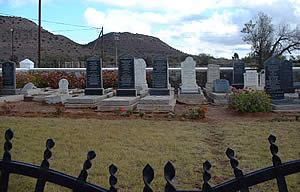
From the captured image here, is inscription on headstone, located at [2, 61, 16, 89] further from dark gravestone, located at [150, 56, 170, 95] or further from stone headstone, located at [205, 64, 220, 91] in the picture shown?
stone headstone, located at [205, 64, 220, 91]

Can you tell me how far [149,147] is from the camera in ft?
19.7

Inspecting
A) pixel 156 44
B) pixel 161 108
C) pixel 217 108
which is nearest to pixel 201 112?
pixel 161 108

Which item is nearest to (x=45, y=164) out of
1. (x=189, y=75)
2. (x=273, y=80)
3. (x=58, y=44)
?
(x=273, y=80)

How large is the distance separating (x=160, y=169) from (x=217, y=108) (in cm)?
873

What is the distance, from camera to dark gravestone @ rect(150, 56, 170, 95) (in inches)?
545

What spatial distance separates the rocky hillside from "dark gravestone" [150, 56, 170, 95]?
4362 cm

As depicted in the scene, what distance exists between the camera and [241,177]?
159cm

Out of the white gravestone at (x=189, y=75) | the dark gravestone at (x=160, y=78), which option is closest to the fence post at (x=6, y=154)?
the dark gravestone at (x=160, y=78)

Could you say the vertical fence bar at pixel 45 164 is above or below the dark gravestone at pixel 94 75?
below

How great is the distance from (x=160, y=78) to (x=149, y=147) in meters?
8.12

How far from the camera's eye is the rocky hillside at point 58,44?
59.8 m

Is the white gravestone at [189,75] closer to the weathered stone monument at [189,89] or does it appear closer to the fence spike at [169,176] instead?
the weathered stone monument at [189,89]

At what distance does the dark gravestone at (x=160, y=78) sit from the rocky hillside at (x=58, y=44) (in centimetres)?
4362

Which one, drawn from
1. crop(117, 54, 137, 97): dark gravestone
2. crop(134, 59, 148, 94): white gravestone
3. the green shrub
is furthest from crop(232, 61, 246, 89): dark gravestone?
crop(117, 54, 137, 97): dark gravestone
